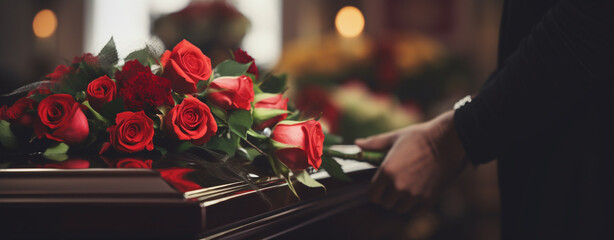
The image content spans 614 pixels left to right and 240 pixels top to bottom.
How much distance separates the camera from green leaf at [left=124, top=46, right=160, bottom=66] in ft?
2.32

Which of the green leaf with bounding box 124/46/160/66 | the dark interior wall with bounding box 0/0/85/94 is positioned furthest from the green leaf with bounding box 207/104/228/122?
the dark interior wall with bounding box 0/0/85/94

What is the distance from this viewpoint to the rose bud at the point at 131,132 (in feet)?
1.96

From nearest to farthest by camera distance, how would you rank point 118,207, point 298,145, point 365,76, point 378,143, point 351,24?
point 118,207
point 298,145
point 378,143
point 365,76
point 351,24

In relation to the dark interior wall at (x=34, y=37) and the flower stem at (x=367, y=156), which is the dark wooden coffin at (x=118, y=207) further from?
the dark interior wall at (x=34, y=37)

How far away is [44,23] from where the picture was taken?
23.9 ft

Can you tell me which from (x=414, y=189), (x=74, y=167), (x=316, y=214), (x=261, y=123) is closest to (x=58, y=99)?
(x=74, y=167)

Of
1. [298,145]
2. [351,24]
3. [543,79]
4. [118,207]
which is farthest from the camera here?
[351,24]

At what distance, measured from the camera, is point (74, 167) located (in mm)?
515

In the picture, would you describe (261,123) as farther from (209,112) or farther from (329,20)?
(329,20)

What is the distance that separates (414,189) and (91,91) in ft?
1.95

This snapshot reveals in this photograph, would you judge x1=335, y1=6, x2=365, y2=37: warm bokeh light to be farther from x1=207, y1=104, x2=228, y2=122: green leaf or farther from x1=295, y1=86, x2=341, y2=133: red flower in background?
x1=207, y1=104, x2=228, y2=122: green leaf

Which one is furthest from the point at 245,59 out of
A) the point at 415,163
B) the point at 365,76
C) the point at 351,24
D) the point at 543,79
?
the point at 351,24

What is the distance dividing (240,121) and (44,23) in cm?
767

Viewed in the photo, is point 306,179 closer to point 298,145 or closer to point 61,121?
point 298,145
